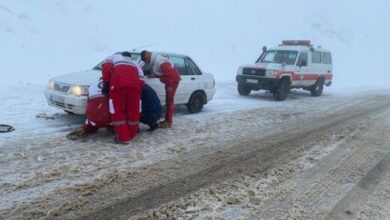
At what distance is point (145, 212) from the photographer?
4.16 meters

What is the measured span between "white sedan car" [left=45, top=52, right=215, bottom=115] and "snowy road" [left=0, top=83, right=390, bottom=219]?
0.47 meters

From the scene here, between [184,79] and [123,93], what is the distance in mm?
3093

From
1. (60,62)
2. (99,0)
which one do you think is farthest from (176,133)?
(99,0)

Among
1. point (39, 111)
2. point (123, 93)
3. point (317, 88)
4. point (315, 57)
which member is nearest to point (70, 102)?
point (123, 93)

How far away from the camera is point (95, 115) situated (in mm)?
6977

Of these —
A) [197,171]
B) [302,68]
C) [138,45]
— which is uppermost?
[138,45]

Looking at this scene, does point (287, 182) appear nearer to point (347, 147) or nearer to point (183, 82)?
point (347, 147)

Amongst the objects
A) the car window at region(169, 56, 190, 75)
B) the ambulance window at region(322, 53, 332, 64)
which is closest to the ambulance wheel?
the ambulance window at region(322, 53, 332, 64)

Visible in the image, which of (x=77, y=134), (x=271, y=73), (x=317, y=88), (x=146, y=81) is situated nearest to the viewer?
(x=77, y=134)

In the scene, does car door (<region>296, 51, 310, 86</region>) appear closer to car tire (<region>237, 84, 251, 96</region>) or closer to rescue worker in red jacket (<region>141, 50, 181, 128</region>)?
car tire (<region>237, 84, 251, 96</region>)

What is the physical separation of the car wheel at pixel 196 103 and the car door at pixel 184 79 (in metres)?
0.15

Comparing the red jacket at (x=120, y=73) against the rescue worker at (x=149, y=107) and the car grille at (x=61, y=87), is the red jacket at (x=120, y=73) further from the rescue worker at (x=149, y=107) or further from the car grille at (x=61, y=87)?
the car grille at (x=61, y=87)

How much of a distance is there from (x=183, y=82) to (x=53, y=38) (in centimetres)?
919

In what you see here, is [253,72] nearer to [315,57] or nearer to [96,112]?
[315,57]
